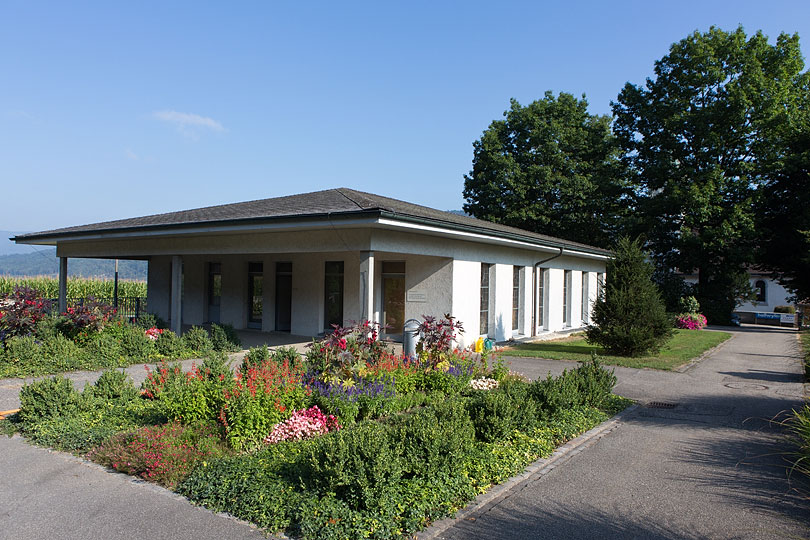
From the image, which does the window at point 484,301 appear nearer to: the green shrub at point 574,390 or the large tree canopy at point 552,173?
the green shrub at point 574,390

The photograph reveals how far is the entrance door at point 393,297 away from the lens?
15.7 metres

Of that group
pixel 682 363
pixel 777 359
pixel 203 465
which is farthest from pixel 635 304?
pixel 203 465

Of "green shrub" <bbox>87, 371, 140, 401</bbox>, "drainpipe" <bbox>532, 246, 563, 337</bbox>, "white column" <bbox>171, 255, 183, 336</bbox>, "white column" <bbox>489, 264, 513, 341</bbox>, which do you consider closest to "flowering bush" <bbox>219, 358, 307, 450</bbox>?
"green shrub" <bbox>87, 371, 140, 401</bbox>

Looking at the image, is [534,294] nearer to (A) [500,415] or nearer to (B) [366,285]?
(B) [366,285]

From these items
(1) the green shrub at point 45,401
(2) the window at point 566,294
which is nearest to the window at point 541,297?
(2) the window at point 566,294

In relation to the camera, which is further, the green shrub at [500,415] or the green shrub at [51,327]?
the green shrub at [51,327]

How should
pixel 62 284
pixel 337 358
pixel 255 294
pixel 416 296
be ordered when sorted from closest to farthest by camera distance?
pixel 337 358
pixel 416 296
pixel 255 294
pixel 62 284

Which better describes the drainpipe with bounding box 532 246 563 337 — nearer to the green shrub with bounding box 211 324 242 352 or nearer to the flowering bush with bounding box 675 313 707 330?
the green shrub with bounding box 211 324 242 352

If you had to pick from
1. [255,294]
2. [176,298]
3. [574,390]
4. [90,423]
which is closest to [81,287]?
[255,294]

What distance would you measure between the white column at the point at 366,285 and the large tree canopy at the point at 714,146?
23.0 meters

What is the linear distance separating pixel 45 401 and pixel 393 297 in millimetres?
10019

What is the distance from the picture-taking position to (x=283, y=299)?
18.2 m

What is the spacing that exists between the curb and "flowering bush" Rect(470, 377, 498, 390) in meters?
2.00

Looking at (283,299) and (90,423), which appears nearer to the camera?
(90,423)
